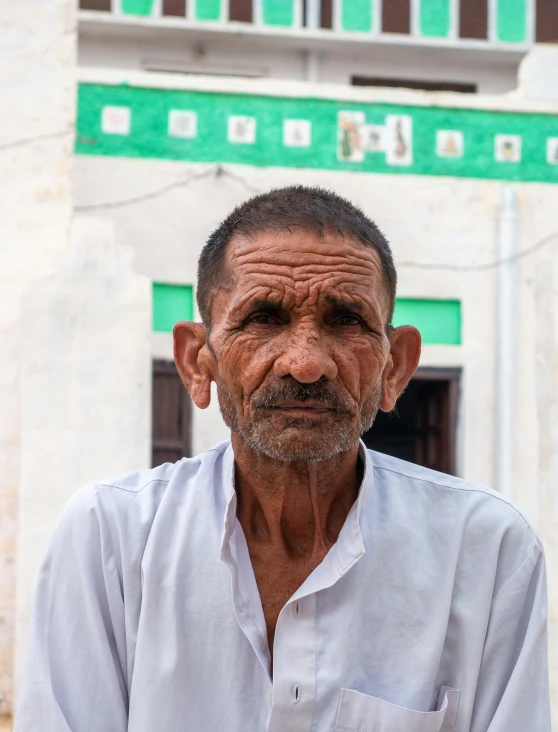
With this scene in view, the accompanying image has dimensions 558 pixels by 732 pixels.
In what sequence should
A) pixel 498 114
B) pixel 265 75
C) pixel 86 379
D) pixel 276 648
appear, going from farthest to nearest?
pixel 265 75 → pixel 498 114 → pixel 86 379 → pixel 276 648

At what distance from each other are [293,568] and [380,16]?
6438mm

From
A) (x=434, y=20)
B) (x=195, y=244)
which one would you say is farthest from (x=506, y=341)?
(x=434, y=20)

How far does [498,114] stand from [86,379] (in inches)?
118

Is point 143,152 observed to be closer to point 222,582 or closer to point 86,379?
point 86,379

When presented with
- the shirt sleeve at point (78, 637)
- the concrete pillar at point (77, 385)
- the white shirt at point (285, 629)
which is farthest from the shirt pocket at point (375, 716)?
the concrete pillar at point (77, 385)

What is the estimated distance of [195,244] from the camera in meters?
6.25

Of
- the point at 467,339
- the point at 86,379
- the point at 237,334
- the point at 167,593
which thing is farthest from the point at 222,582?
the point at 467,339

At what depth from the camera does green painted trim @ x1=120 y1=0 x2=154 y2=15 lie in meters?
7.44

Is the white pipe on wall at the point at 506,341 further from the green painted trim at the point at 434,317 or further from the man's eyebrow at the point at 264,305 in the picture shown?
the man's eyebrow at the point at 264,305

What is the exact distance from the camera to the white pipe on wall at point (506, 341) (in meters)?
6.32

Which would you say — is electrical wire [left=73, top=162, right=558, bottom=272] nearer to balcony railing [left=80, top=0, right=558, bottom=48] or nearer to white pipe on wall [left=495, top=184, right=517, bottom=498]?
white pipe on wall [left=495, top=184, right=517, bottom=498]

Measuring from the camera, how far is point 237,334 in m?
1.98

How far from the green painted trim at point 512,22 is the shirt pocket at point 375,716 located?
22.4 ft

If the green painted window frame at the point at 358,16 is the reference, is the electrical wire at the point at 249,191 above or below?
below
